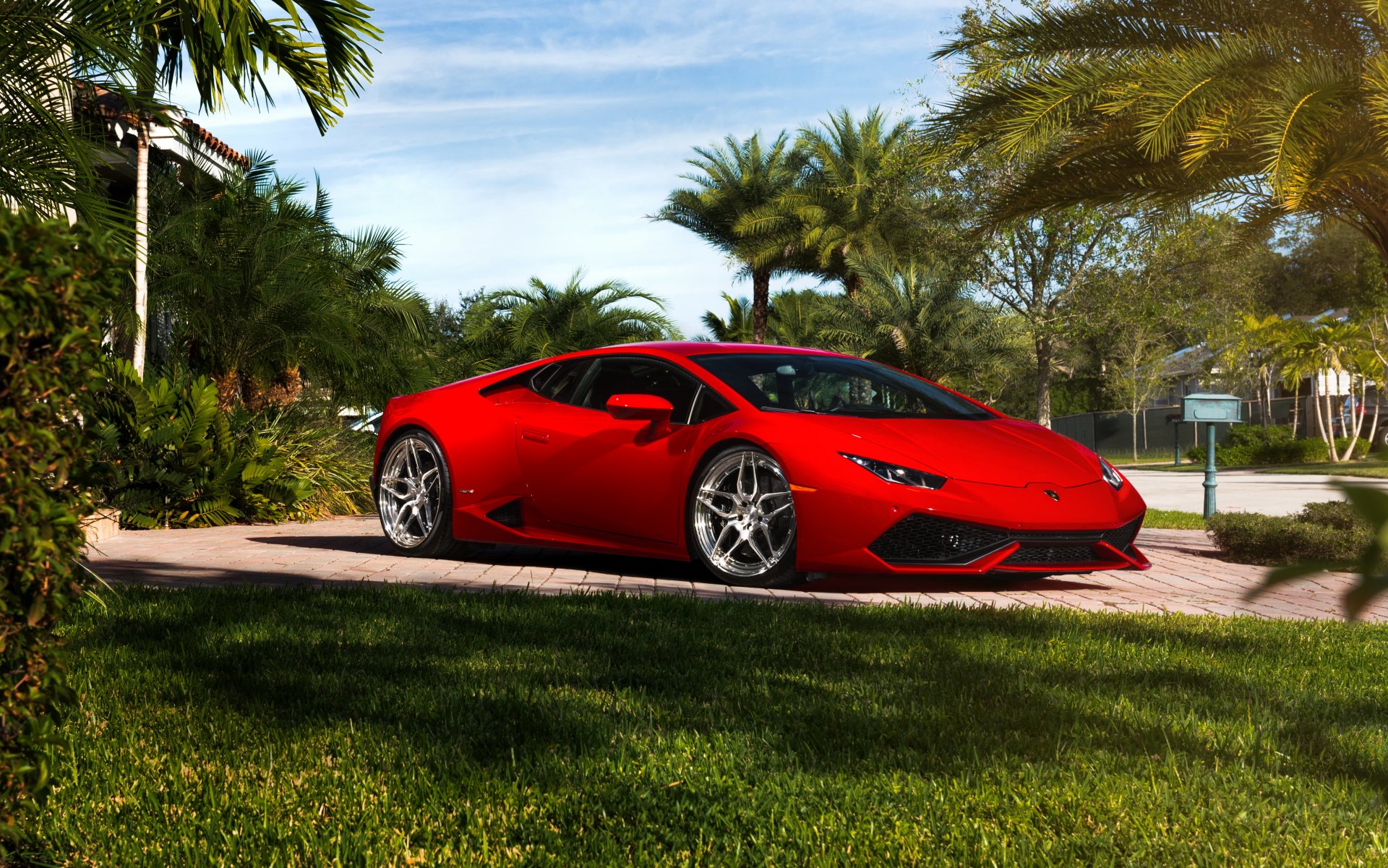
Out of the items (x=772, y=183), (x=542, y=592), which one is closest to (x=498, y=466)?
(x=542, y=592)

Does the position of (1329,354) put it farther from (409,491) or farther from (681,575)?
(409,491)

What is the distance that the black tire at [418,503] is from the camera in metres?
7.74

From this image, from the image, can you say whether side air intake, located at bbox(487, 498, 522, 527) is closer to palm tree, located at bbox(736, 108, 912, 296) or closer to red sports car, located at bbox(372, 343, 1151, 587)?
red sports car, located at bbox(372, 343, 1151, 587)

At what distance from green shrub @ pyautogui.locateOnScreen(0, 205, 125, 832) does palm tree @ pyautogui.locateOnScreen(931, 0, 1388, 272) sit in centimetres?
885

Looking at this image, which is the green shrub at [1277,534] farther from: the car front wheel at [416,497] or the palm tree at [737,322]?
the palm tree at [737,322]

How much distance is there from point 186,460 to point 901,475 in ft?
20.9

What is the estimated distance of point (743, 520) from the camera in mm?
6508

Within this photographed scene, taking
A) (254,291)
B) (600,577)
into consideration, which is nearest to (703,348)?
(600,577)

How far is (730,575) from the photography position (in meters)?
6.55

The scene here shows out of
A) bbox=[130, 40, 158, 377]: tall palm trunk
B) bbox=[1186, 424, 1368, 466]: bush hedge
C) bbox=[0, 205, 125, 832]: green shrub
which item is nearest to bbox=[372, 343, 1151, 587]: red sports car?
bbox=[130, 40, 158, 377]: tall palm trunk

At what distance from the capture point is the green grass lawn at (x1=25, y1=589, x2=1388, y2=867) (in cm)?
265

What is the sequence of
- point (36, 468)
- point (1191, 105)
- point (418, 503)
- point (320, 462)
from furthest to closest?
point (320, 462) → point (1191, 105) → point (418, 503) → point (36, 468)

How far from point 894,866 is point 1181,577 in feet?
18.1

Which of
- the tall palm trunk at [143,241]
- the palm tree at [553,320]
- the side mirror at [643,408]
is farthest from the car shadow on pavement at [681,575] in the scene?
the palm tree at [553,320]
